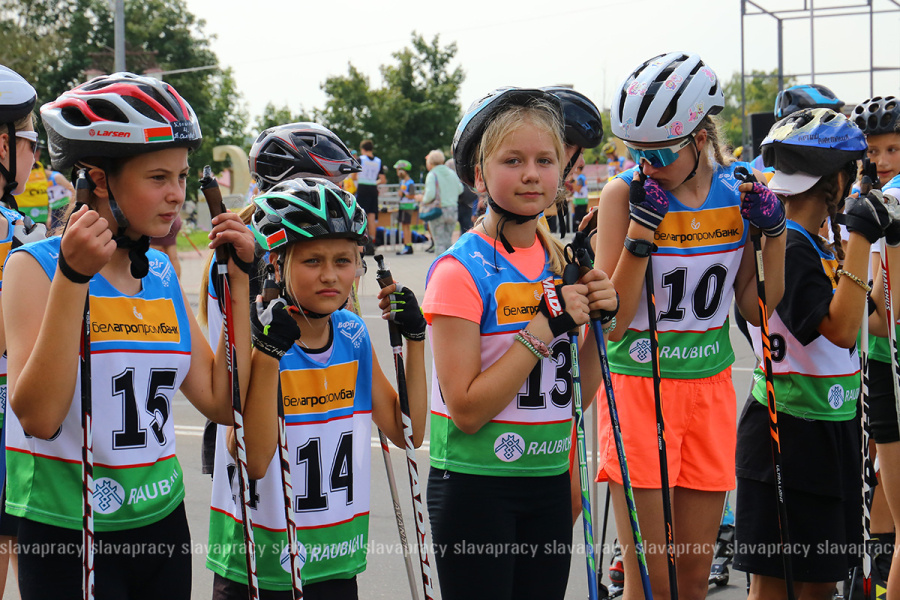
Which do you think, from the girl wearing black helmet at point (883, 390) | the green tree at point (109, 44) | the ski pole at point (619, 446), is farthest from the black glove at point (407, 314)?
the green tree at point (109, 44)

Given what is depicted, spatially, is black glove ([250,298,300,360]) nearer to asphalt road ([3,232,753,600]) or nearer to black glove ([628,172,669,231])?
asphalt road ([3,232,753,600])

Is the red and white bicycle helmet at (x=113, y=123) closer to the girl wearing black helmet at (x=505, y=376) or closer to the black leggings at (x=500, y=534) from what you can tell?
the girl wearing black helmet at (x=505, y=376)

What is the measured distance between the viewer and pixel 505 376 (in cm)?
326

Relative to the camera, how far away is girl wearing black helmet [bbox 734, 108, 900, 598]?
4.03 m

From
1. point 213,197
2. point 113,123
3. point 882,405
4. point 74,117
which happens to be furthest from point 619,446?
point 74,117

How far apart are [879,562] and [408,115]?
55319mm

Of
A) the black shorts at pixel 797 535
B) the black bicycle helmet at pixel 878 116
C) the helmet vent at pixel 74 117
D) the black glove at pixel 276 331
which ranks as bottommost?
the black shorts at pixel 797 535

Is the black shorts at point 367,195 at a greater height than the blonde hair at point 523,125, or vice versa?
the blonde hair at point 523,125

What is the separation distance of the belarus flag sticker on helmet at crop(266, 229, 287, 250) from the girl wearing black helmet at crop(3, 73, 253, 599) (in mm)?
168

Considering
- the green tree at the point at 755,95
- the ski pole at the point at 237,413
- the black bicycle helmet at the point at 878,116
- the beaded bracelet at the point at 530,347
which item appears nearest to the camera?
the ski pole at the point at 237,413

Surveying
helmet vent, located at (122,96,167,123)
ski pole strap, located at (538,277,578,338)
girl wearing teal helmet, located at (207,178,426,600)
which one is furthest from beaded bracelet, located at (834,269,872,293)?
helmet vent, located at (122,96,167,123)

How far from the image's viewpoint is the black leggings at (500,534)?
10.9 feet

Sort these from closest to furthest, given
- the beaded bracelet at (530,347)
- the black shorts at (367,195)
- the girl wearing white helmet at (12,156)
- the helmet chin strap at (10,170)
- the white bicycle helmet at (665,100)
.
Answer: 1. the beaded bracelet at (530,347)
2. the white bicycle helmet at (665,100)
3. the girl wearing white helmet at (12,156)
4. the helmet chin strap at (10,170)
5. the black shorts at (367,195)

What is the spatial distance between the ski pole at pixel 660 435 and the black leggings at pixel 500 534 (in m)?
0.46
